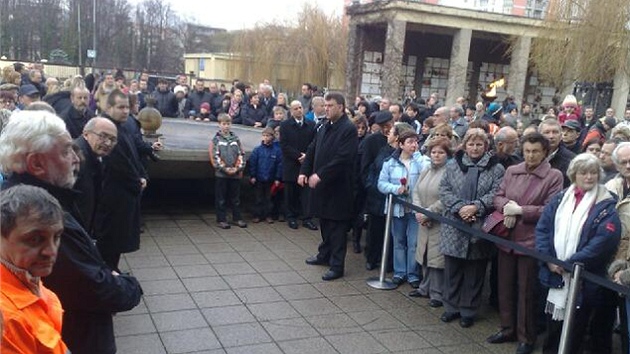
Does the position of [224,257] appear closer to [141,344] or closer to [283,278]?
[283,278]

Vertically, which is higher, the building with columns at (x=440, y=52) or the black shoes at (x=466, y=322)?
the building with columns at (x=440, y=52)

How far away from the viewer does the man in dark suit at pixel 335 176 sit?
634cm

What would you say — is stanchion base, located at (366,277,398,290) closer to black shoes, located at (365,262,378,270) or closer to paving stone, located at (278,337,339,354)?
black shoes, located at (365,262,378,270)

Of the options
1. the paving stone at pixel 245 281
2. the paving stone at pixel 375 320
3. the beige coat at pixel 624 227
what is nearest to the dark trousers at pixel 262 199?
the paving stone at pixel 245 281

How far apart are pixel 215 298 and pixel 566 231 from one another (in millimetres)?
3339

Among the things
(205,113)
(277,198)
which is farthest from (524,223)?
(205,113)

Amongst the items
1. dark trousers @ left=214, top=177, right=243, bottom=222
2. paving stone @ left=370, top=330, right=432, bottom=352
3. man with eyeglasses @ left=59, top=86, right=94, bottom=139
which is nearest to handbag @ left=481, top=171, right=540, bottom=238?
paving stone @ left=370, top=330, right=432, bottom=352

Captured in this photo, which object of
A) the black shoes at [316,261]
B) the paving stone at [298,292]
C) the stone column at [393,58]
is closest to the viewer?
the paving stone at [298,292]

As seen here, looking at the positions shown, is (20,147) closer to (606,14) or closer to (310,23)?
(606,14)

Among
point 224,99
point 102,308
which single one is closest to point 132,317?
point 102,308

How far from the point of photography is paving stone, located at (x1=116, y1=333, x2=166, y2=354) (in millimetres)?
4410

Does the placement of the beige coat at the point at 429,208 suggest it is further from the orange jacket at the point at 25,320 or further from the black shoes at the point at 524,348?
the orange jacket at the point at 25,320

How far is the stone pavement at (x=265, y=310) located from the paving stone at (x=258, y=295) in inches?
0.4

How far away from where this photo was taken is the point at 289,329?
500 centimetres
